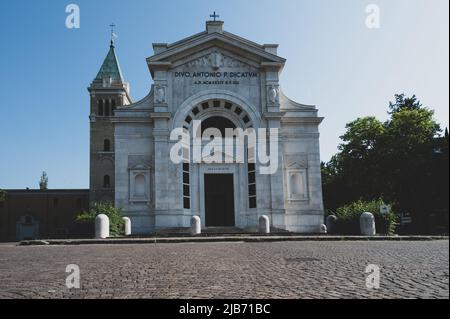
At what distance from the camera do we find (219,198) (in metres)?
36.1

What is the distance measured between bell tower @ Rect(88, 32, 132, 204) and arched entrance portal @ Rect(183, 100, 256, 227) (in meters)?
23.2

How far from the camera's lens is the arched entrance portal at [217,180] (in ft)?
117

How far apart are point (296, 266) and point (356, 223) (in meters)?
19.2

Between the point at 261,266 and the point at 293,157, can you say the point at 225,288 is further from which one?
the point at 293,157

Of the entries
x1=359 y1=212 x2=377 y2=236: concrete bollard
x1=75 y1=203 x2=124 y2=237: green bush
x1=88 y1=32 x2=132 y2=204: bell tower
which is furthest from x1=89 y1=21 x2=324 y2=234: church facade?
x1=88 y1=32 x2=132 y2=204: bell tower

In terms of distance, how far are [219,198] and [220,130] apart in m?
5.27

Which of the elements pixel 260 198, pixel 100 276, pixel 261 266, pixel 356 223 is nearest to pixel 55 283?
pixel 100 276

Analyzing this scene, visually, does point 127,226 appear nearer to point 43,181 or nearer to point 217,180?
point 217,180

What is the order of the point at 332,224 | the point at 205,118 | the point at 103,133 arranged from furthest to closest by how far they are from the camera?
the point at 103,133 < the point at 205,118 < the point at 332,224

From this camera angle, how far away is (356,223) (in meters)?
28.6

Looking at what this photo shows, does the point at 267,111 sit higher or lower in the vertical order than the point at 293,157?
higher

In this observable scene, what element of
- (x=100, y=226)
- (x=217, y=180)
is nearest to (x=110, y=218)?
(x=100, y=226)

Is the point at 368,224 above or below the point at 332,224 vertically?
above
